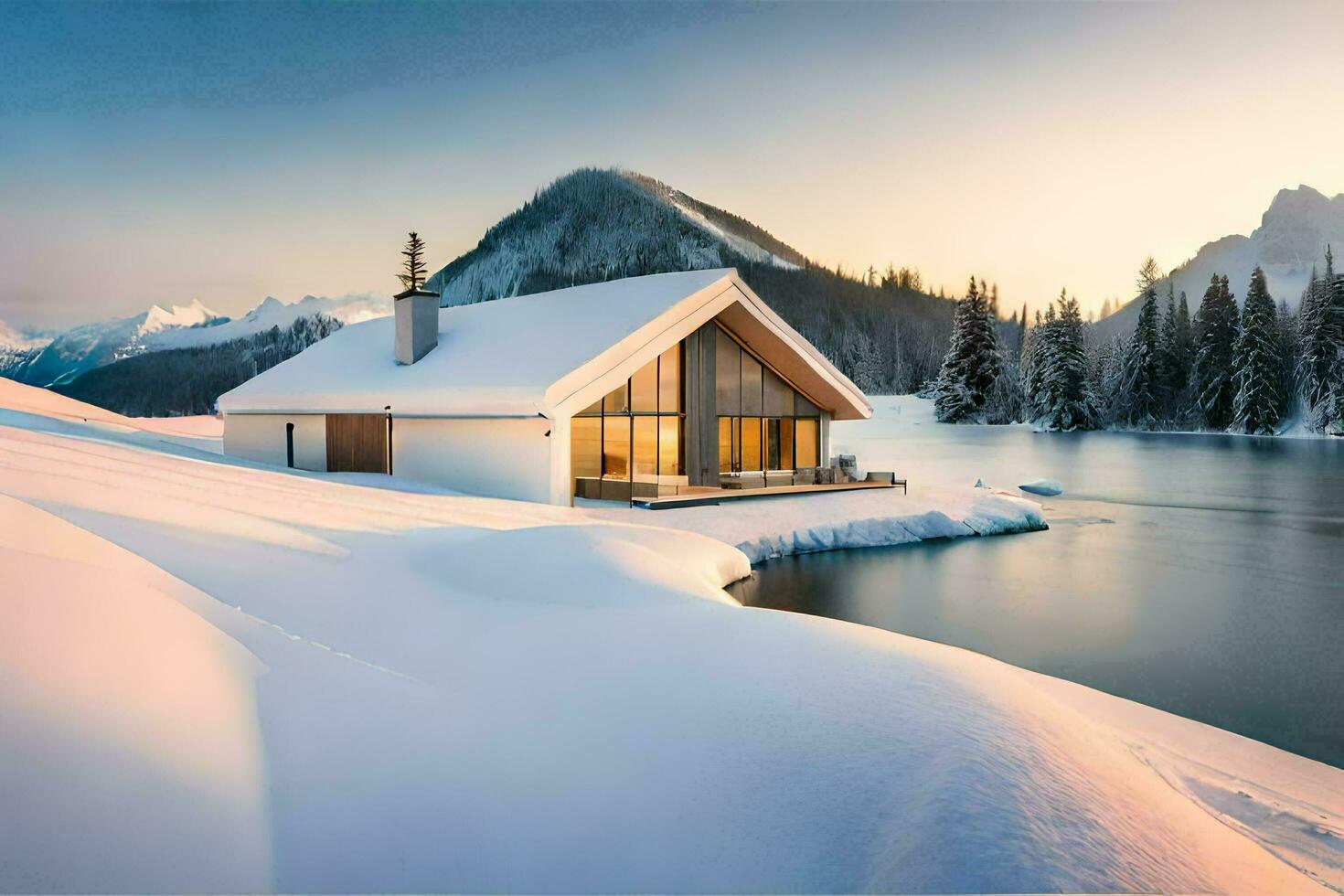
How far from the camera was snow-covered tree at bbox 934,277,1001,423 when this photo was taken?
169 feet

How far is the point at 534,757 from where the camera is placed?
11.8ft

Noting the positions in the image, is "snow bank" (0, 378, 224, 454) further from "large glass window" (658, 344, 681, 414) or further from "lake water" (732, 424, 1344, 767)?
"lake water" (732, 424, 1344, 767)

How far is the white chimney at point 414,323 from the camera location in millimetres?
18422

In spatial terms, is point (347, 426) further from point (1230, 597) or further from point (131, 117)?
point (1230, 597)

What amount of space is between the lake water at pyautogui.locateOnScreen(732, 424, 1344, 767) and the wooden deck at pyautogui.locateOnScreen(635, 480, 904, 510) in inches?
102

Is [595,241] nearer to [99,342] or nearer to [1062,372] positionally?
[1062,372]

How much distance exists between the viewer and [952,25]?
44.5 feet

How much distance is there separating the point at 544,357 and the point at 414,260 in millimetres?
6127

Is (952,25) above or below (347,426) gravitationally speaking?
above

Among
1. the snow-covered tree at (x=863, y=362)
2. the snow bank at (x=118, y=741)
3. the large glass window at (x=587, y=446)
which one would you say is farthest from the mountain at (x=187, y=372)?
the snow bank at (x=118, y=741)

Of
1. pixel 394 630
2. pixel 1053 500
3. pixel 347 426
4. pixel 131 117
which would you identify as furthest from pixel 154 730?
pixel 1053 500

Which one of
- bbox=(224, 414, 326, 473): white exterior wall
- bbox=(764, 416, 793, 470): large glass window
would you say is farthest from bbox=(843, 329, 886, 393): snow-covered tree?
bbox=(224, 414, 326, 473): white exterior wall

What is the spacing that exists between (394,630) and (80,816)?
3.09 m

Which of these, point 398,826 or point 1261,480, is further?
point 1261,480
